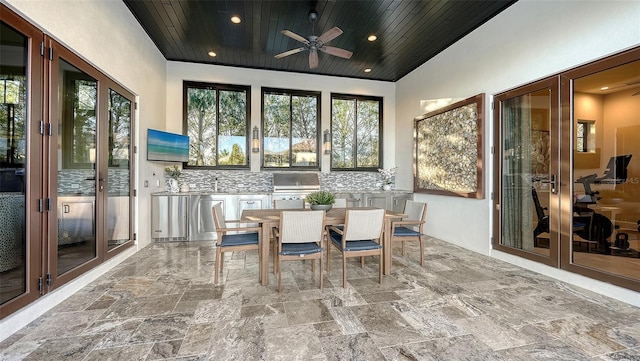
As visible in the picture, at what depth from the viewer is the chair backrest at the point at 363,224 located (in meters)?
2.84

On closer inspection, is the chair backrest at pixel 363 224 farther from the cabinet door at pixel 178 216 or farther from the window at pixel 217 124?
the window at pixel 217 124

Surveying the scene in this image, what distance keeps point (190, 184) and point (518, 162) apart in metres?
5.70

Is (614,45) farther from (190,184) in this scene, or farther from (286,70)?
(190,184)

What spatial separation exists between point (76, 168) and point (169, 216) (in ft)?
6.86

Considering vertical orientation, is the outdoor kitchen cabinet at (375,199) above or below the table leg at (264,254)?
above

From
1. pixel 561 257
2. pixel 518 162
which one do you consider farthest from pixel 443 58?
pixel 561 257

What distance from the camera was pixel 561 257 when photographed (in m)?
3.03

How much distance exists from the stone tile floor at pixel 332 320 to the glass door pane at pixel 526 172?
551 mm

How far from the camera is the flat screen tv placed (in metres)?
4.39

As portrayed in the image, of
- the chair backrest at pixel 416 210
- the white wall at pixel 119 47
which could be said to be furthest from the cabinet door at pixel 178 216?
the chair backrest at pixel 416 210

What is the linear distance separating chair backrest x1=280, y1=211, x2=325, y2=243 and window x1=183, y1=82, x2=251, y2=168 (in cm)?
340

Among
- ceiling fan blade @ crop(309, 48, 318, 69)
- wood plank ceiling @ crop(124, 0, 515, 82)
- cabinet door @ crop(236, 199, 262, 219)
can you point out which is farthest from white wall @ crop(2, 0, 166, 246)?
ceiling fan blade @ crop(309, 48, 318, 69)

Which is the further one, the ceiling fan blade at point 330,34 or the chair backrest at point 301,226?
the ceiling fan blade at point 330,34

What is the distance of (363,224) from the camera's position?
289cm
